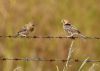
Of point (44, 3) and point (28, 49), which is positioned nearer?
point (28, 49)

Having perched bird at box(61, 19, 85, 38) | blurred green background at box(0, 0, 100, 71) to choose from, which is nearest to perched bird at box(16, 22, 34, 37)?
perched bird at box(61, 19, 85, 38)

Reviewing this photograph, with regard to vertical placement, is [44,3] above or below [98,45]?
above

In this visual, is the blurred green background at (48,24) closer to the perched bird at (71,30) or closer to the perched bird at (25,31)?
the perched bird at (25,31)

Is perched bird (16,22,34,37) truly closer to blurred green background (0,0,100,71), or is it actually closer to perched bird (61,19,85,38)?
perched bird (61,19,85,38)

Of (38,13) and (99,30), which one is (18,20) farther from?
(99,30)

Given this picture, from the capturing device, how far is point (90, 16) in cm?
1261

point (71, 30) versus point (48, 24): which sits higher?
point (48, 24)

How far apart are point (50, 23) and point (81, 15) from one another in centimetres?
59

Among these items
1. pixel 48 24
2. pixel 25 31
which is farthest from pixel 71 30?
pixel 48 24

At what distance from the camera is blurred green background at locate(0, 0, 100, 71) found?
12.0 metres

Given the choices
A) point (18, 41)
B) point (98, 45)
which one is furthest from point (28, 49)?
point (98, 45)

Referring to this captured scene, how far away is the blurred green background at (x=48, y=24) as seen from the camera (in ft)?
39.3

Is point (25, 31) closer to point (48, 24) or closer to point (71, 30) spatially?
point (71, 30)

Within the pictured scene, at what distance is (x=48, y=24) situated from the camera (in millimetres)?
12539
